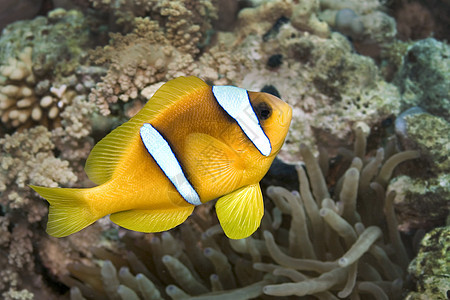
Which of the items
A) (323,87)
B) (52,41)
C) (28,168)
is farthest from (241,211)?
(52,41)

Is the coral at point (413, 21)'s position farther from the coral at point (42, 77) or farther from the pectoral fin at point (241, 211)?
the pectoral fin at point (241, 211)

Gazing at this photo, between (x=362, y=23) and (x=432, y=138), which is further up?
(x=362, y=23)

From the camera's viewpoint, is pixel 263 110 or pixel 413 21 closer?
pixel 263 110

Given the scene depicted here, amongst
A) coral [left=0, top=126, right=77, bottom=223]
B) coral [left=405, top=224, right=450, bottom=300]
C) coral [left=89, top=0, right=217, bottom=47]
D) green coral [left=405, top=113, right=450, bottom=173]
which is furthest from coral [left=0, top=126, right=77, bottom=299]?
green coral [left=405, top=113, right=450, bottom=173]

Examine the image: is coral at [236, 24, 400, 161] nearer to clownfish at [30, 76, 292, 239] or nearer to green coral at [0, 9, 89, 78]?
green coral at [0, 9, 89, 78]

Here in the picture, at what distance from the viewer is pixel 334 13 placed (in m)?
3.19

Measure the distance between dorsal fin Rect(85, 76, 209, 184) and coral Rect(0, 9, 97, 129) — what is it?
4.67 feet

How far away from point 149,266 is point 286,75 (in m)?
1.41

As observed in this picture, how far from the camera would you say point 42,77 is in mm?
2658

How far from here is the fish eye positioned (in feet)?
3.53

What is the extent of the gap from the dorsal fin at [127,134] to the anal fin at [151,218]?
12cm

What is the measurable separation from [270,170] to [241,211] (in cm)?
116

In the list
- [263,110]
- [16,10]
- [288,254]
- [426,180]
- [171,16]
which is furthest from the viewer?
[16,10]

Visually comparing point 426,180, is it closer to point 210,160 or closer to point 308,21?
point 308,21
